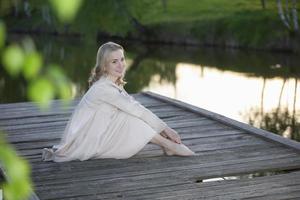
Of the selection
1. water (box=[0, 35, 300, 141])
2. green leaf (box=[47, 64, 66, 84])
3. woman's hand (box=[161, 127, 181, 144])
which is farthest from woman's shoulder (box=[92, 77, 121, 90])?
water (box=[0, 35, 300, 141])

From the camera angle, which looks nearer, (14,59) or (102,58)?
(14,59)

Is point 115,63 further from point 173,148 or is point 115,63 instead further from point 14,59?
point 14,59

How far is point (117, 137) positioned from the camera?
6.55 m

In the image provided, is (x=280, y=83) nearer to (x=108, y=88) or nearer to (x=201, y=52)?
(x=201, y=52)

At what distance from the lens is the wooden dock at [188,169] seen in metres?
5.28

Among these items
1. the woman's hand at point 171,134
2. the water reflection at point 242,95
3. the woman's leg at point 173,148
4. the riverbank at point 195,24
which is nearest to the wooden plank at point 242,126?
the woman's leg at point 173,148

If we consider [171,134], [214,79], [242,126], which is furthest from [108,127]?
[214,79]

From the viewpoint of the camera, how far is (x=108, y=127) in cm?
652

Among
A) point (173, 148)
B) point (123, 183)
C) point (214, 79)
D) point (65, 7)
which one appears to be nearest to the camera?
point (65, 7)

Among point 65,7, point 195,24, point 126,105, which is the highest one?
point 65,7

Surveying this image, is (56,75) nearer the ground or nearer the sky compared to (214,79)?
nearer the sky

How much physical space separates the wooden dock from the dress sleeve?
0.42 m

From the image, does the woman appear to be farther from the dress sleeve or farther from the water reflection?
the water reflection

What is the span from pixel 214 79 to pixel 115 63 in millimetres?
17876
